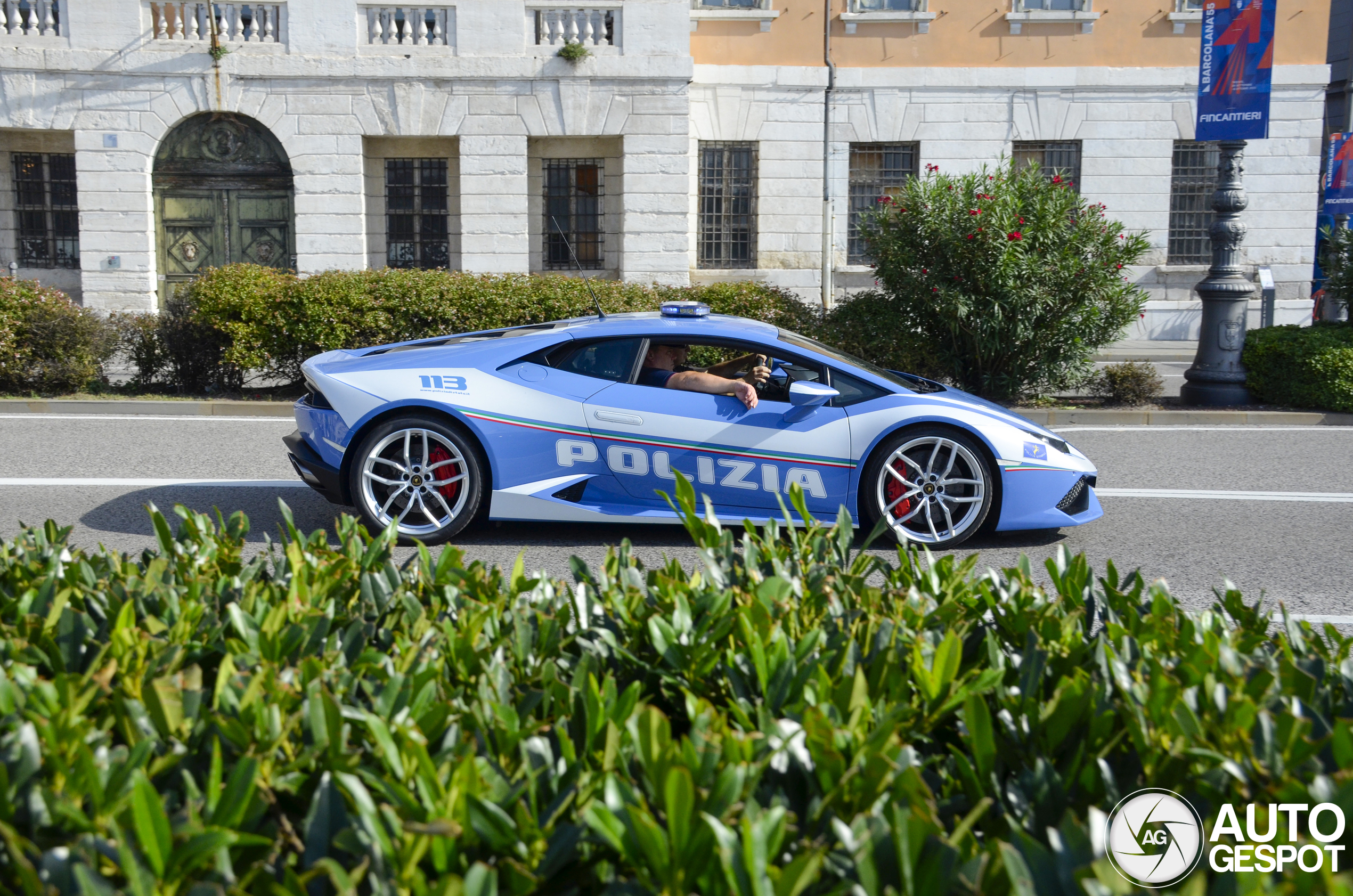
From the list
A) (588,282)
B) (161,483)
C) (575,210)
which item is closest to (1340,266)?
(588,282)

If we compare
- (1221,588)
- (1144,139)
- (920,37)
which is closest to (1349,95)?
(1144,139)

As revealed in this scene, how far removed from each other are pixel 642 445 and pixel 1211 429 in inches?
310

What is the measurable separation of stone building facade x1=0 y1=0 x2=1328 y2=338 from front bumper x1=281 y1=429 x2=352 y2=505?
1496cm

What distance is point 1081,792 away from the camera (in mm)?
A: 1855

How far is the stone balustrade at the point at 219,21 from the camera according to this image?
20.1 meters

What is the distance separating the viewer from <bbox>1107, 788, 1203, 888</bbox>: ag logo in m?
1.65

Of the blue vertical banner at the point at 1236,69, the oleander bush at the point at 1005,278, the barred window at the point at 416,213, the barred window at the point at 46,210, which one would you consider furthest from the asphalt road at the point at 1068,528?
the barred window at the point at 46,210

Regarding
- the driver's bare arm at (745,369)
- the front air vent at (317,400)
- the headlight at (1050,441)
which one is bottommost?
the headlight at (1050,441)

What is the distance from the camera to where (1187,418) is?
12.1m

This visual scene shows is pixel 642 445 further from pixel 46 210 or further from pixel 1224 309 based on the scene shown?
pixel 46 210

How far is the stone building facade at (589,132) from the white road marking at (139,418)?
9.98 m

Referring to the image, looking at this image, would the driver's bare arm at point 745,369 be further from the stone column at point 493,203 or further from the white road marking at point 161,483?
the stone column at point 493,203

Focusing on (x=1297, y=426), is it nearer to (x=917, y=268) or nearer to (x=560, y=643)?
(x=917, y=268)

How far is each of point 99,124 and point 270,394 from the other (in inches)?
431
